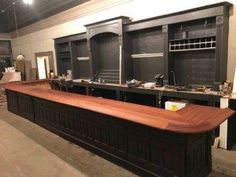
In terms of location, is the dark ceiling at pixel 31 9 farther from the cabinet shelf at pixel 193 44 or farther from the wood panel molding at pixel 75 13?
the cabinet shelf at pixel 193 44

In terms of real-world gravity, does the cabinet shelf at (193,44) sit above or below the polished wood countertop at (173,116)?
above

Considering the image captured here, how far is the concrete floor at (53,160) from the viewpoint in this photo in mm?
2939

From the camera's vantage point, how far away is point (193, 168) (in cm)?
245

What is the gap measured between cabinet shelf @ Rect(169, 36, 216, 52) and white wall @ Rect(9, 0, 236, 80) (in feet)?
1.08

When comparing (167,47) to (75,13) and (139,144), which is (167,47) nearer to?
(139,144)

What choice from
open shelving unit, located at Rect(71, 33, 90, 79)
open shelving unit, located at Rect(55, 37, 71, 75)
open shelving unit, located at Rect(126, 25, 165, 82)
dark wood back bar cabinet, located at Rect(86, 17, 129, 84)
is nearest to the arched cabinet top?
dark wood back bar cabinet, located at Rect(86, 17, 129, 84)

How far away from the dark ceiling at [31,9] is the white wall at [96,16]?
11.5 inches

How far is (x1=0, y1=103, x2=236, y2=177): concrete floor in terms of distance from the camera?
2.94 m

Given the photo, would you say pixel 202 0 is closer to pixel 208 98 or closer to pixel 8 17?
pixel 208 98

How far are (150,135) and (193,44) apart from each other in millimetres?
2329

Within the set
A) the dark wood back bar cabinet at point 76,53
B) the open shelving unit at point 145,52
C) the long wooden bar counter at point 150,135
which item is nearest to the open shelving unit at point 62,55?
the dark wood back bar cabinet at point 76,53

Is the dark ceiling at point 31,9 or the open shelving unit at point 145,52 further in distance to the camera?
the dark ceiling at point 31,9

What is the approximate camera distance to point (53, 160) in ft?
11.0

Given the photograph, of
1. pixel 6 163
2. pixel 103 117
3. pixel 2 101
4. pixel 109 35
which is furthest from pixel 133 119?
pixel 2 101
